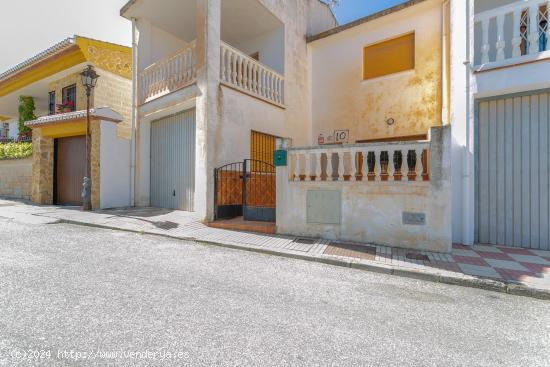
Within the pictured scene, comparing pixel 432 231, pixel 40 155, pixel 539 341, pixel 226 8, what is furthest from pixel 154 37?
pixel 539 341

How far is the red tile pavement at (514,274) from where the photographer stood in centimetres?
366

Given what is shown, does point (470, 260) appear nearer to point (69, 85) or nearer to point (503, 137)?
point (503, 137)

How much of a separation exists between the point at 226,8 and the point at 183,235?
24.3ft

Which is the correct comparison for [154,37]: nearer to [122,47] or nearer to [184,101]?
[122,47]

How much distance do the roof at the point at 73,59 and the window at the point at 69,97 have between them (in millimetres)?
749

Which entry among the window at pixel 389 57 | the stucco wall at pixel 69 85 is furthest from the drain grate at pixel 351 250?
the stucco wall at pixel 69 85

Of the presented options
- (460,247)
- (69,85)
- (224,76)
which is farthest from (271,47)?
(69,85)

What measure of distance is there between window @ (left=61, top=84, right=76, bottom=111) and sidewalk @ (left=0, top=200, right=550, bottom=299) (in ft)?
21.1

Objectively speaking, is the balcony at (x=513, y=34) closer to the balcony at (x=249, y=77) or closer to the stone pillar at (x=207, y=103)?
the balcony at (x=249, y=77)

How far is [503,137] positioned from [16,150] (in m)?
18.7

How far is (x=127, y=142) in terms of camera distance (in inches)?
380

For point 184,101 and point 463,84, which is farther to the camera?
point 184,101

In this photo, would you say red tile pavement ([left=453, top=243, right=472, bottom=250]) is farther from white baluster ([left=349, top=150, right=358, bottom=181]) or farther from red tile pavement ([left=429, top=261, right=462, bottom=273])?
white baluster ([left=349, top=150, right=358, bottom=181])

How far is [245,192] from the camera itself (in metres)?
7.12
